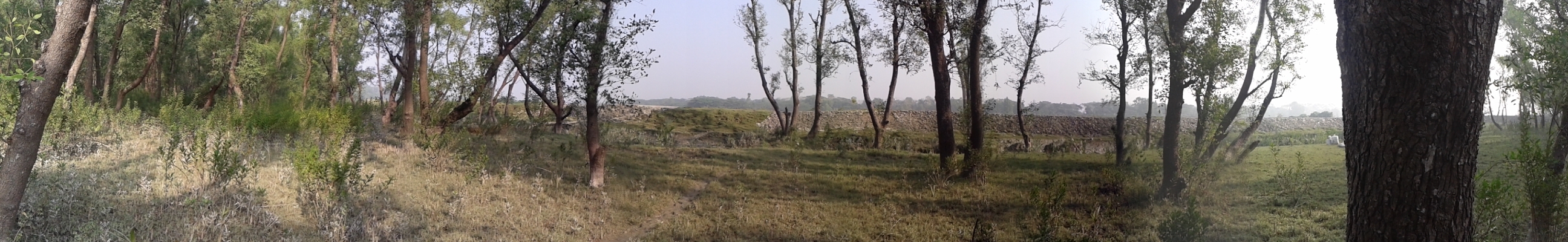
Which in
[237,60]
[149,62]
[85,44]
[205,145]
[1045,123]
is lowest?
[205,145]

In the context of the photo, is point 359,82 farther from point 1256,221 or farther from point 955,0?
point 1256,221

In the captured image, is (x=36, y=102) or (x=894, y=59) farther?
(x=894, y=59)

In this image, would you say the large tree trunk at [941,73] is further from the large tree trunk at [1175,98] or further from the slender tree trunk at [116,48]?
the slender tree trunk at [116,48]

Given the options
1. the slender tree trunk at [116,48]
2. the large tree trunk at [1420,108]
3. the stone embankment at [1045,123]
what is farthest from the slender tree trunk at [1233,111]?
the slender tree trunk at [116,48]

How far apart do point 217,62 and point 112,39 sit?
3.02 meters

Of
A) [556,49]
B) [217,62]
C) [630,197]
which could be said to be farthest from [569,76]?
[217,62]

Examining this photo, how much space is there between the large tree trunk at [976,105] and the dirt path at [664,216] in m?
2.80

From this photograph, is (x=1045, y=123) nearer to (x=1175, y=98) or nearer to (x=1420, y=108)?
(x=1175, y=98)

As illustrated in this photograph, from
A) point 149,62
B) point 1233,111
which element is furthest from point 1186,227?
point 149,62

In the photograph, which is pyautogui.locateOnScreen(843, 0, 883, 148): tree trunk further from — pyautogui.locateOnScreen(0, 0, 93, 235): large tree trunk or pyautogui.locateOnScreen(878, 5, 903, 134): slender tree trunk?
pyautogui.locateOnScreen(0, 0, 93, 235): large tree trunk

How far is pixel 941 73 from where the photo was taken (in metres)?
8.47

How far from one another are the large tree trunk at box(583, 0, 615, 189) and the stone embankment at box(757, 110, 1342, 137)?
4.92m

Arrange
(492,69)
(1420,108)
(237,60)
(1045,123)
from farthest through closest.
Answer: (237,60) → (1045,123) → (492,69) → (1420,108)

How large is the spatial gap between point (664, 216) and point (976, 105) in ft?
12.3
